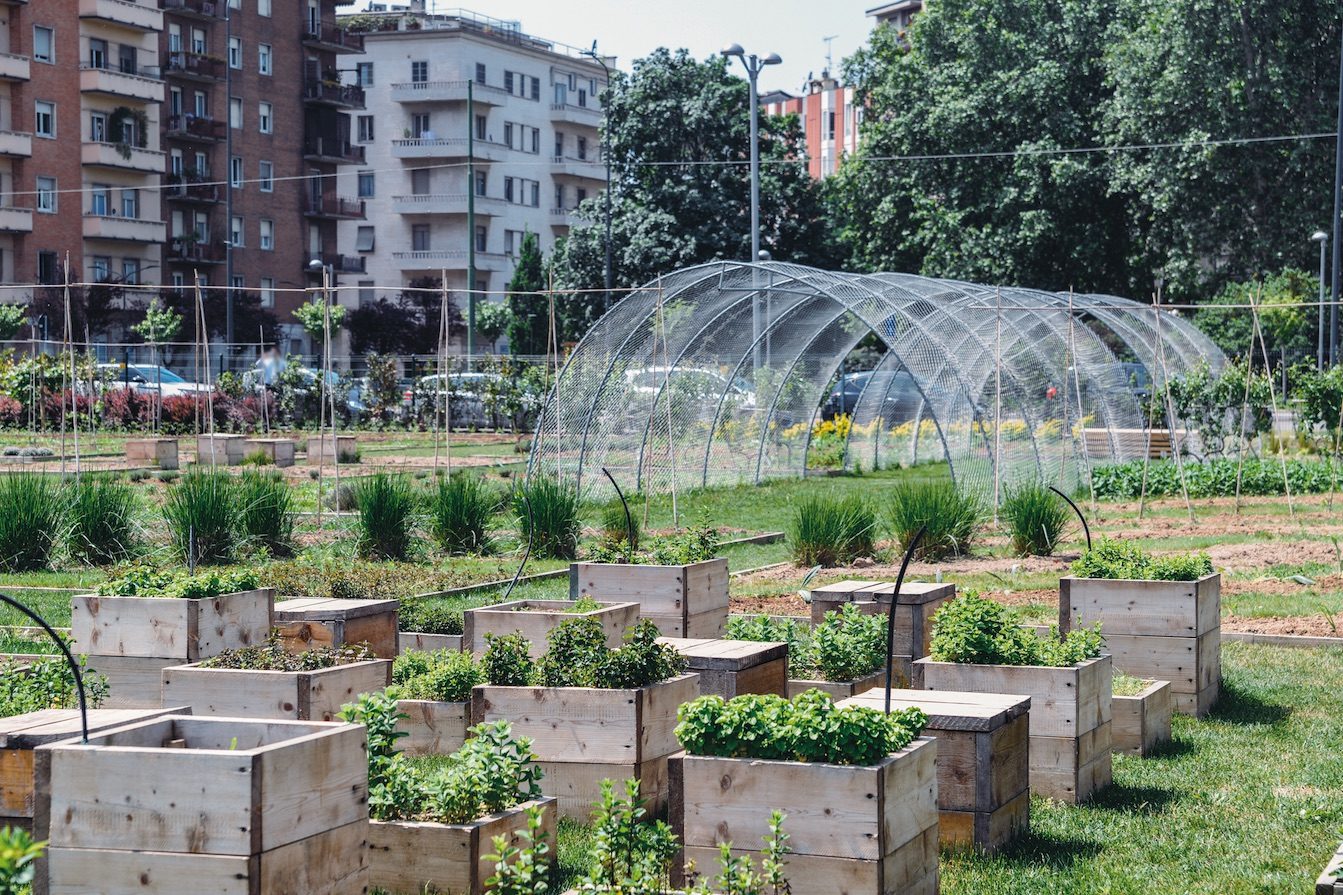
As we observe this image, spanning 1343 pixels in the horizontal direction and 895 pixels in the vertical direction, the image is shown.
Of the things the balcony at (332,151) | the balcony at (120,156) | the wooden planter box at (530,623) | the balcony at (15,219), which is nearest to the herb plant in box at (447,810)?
the wooden planter box at (530,623)

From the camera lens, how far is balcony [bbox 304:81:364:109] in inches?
2531

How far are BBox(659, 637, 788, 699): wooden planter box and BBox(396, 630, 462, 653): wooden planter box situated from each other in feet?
5.98

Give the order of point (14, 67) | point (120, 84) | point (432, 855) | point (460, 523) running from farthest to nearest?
point (120, 84), point (14, 67), point (460, 523), point (432, 855)

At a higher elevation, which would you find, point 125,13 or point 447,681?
point 125,13

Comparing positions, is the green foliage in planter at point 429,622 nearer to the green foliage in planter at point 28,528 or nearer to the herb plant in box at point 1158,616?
the herb plant in box at point 1158,616

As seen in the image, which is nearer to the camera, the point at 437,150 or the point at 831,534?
the point at 831,534

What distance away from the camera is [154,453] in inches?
1066

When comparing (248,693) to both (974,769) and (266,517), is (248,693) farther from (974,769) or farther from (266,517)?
(266,517)

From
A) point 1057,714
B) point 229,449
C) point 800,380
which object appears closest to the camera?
point 1057,714

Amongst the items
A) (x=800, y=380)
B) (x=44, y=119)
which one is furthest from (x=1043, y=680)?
(x=44, y=119)

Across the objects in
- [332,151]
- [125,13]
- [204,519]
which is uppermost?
[125,13]

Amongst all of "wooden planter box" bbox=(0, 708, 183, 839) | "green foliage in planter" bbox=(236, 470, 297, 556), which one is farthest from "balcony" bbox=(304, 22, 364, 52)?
"wooden planter box" bbox=(0, 708, 183, 839)

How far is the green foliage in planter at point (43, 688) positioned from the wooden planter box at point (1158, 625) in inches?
203

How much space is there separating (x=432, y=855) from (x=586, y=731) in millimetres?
1122
